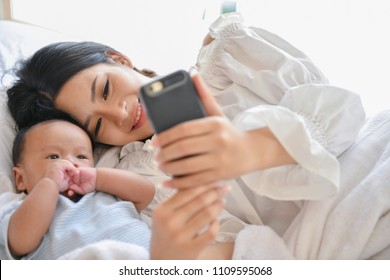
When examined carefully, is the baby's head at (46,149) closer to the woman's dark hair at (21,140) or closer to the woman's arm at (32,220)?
the woman's dark hair at (21,140)

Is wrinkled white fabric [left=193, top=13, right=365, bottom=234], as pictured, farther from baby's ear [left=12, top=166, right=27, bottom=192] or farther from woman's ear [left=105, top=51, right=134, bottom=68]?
baby's ear [left=12, top=166, right=27, bottom=192]

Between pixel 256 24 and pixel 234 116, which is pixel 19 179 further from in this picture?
pixel 256 24

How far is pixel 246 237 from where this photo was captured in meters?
0.73

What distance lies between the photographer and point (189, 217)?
54 cm

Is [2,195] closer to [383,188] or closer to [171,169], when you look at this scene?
[171,169]

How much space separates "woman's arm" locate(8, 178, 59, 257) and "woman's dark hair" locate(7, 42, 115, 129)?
24 cm

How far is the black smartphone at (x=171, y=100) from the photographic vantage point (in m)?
0.52

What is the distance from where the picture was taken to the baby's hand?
85cm

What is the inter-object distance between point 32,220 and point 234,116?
1.41 feet

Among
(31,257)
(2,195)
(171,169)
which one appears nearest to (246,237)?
(171,169)
